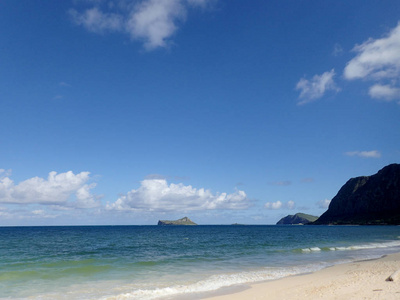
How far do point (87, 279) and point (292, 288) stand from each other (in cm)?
1527

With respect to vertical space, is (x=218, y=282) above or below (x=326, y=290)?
below

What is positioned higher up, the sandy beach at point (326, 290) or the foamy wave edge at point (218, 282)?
the sandy beach at point (326, 290)

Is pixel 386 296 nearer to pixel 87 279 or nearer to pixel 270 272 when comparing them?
pixel 270 272

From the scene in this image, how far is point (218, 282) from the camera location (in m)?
19.9

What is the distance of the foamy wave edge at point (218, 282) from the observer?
16.8m

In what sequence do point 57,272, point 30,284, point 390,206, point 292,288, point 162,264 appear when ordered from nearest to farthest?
point 292,288
point 30,284
point 57,272
point 162,264
point 390,206

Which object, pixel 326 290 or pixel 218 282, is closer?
pixel 326 290

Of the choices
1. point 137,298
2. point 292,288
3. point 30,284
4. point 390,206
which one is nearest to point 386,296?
point 292,288

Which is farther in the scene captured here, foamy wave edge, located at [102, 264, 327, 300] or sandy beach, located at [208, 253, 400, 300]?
foamy wave edge, located at [102, 264, 327, 300]

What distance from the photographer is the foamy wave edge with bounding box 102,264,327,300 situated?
16.8 meters

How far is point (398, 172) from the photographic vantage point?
19462cm

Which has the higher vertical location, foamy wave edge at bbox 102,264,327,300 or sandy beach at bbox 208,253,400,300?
sandy beach at bbox 208,253,400,300

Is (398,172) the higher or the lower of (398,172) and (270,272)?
the higher

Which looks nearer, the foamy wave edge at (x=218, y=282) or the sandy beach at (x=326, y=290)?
the sandy beach at (x=326, y=290)
